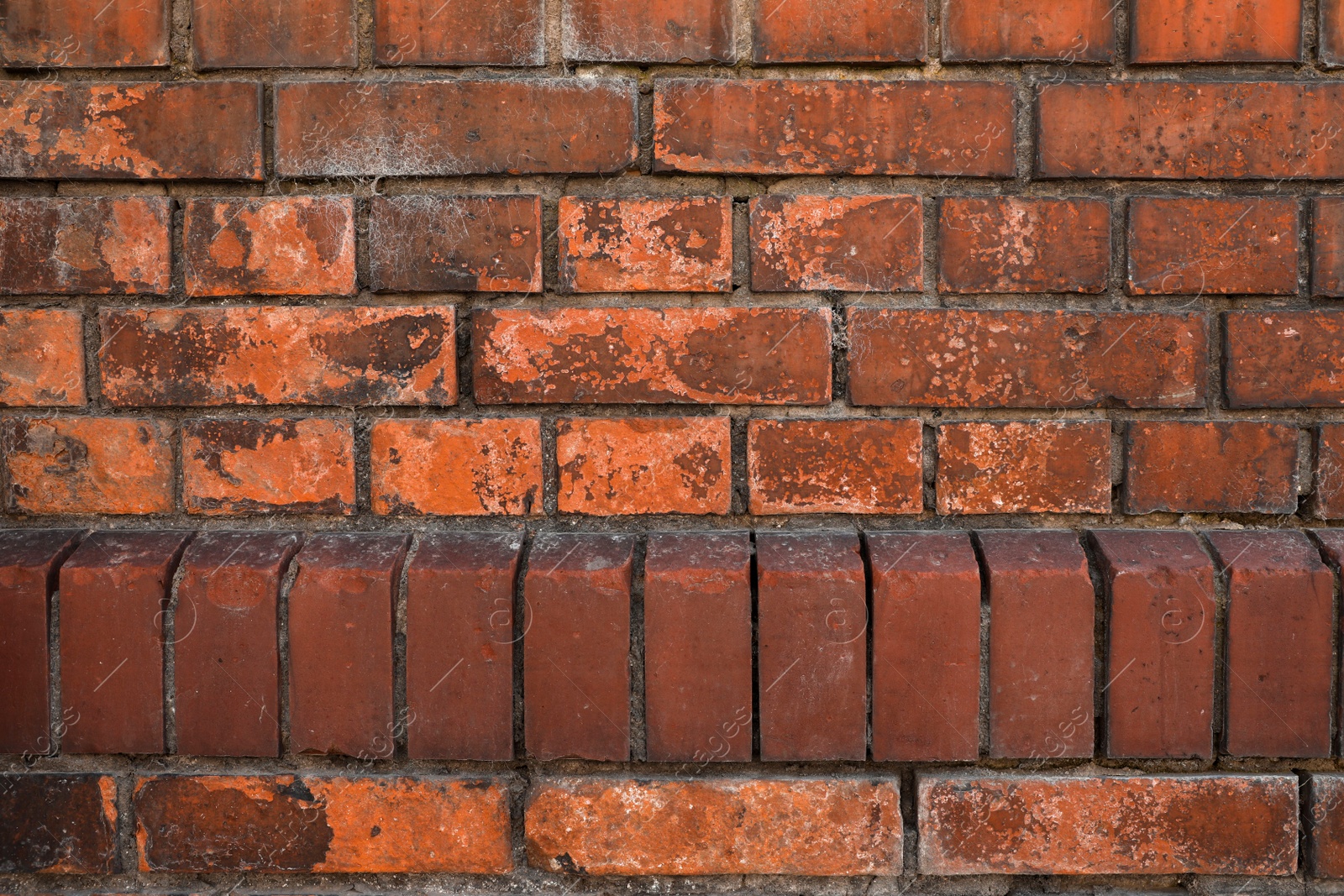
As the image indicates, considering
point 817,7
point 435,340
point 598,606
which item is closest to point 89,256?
point 435,340

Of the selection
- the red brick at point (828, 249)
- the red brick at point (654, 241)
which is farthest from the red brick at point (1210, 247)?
the red brick at point (654, 241)

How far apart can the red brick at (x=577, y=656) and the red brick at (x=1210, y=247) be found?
2.40ft

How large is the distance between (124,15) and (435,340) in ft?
1.82

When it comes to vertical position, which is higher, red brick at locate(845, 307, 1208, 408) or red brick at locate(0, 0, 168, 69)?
red brick at locate(0, 0, 168, 69)

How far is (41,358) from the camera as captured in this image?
1169 millimetres

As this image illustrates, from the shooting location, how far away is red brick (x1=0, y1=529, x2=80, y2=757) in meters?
1.11

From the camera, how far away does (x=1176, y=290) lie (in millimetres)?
1140

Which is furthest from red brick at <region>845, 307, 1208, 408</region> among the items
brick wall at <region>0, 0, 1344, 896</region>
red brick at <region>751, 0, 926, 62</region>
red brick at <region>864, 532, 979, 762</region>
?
red brick at <region>751, 0, 926, 62</region>

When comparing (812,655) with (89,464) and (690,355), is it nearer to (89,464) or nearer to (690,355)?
(690,355)

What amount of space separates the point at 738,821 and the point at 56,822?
0.83m

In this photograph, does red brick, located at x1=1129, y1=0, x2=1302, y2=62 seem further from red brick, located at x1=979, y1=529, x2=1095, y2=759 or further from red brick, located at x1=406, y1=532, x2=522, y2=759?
red brick, located at x1=406, y1=532, x2=522, y2=759

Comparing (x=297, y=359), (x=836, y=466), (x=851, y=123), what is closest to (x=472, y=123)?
(x=297, y=359)

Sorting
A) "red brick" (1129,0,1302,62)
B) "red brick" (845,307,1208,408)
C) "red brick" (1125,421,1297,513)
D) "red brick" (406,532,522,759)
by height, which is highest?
"red brick" (1129,0,1302,62)

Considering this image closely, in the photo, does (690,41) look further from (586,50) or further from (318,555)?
(318,555)
